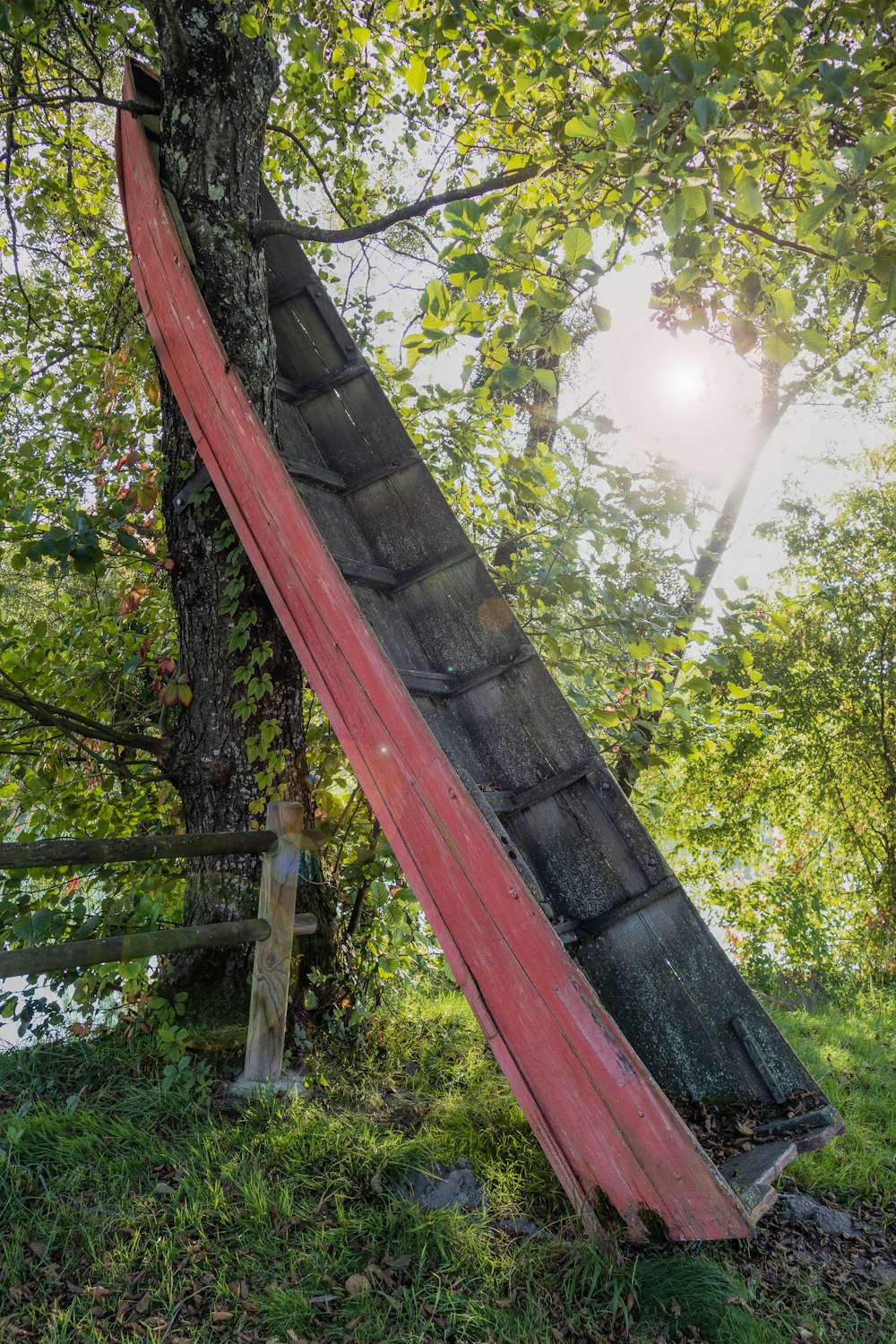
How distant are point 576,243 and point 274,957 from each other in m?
2.57

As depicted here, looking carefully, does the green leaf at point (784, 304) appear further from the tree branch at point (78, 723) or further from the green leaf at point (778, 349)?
the tree branch at point (78, 723)

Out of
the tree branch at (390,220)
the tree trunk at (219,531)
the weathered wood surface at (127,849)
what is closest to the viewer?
the weathered wood surface at (127,849)

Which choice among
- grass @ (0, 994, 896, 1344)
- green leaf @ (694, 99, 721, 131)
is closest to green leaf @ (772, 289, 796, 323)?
green leaf @ (694, 99, 721, 131)

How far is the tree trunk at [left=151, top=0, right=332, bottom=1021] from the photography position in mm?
3340

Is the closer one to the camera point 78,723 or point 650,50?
point 650,50

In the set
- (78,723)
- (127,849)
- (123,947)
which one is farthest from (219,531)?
(123,947)

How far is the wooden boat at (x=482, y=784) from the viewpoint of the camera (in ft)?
7.15

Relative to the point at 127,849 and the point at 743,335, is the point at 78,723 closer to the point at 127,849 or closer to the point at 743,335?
the point at 127,849

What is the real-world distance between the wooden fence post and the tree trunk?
0.75ft

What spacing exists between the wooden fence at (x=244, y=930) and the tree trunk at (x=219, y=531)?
0.25m

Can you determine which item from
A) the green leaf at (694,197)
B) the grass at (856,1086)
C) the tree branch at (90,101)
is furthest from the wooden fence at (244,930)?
the tree branch at (90,101)

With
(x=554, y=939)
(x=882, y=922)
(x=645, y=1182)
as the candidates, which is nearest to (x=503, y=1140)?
(x=645, y=1182)

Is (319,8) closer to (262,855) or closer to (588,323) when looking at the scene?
(262,855)

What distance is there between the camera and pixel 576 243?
214 cm
